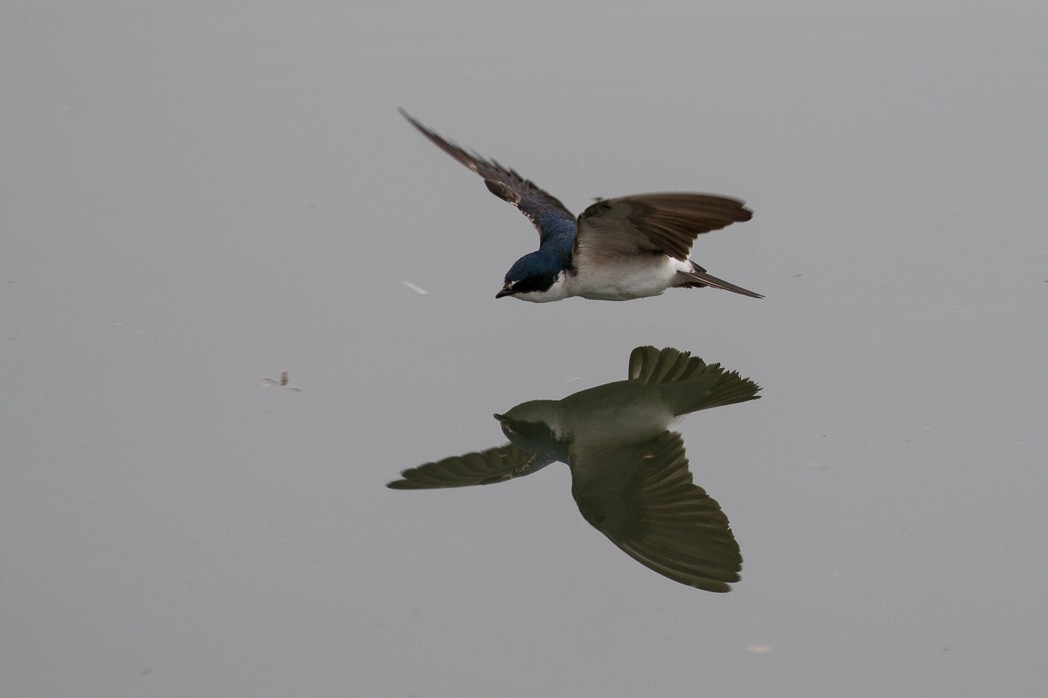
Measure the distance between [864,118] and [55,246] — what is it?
14.5 ft

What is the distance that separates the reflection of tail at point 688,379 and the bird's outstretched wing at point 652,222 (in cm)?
43

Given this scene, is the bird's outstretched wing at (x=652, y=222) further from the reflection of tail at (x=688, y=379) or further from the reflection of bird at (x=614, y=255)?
the reflection of tail at (x=688, y=379)

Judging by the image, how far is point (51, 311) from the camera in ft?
20.3

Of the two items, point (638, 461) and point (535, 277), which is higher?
point (535, 277)

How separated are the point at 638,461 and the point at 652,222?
38.1 inches

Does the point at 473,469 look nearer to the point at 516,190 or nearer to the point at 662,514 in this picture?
the point at 662,514

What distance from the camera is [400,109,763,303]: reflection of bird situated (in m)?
5.47

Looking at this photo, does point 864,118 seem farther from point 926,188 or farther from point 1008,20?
point 1008,20

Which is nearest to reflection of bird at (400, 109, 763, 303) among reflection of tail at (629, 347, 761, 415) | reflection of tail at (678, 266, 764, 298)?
reflection of tail at (678, 266, 764, 298)

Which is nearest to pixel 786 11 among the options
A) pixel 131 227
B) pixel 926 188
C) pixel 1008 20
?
pixel 1008 20

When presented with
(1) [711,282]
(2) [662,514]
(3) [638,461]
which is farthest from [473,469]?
(1) [711,282]

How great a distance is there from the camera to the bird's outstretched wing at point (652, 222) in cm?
509

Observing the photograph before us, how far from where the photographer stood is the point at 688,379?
19.2 feet

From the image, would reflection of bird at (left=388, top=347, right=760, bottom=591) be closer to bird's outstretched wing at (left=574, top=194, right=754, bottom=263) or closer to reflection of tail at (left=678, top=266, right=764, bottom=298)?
reflection of tail at (left=678, top=266, right=764, bottom=298)
